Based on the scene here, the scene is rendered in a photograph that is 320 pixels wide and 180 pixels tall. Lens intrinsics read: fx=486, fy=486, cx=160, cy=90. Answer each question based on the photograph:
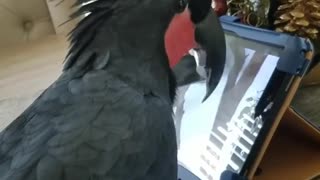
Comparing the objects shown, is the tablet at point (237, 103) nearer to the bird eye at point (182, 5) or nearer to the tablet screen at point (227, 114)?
the tablet screen at point (227, 114)

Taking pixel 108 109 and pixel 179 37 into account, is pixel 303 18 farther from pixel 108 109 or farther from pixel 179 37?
pixel 108 109

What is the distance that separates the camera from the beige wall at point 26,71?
107cm

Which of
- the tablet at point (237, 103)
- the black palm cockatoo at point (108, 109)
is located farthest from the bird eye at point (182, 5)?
the tablet at point (237, 103)

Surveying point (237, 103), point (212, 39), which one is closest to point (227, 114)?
point (237, 103)

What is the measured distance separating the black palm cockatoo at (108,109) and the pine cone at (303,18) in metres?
0.16

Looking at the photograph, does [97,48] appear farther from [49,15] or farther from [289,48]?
[49,15]

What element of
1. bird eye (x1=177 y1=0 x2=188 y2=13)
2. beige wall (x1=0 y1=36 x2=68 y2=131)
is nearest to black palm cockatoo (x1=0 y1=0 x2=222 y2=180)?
bird eye (x1=177 y1=0 x2=188 y2=13)

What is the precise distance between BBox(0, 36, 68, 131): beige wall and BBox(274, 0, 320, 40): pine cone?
599mm

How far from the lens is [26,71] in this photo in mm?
1161

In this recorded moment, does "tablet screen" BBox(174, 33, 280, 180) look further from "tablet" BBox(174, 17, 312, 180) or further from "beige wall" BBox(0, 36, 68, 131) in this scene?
"beige wall" BBox(0, 36, 68, 131)

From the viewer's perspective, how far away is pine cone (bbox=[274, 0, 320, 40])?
0.67 metres

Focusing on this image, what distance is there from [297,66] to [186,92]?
24 centimetres


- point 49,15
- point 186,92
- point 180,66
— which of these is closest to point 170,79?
point 180,66

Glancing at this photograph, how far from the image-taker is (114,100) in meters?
0.52
